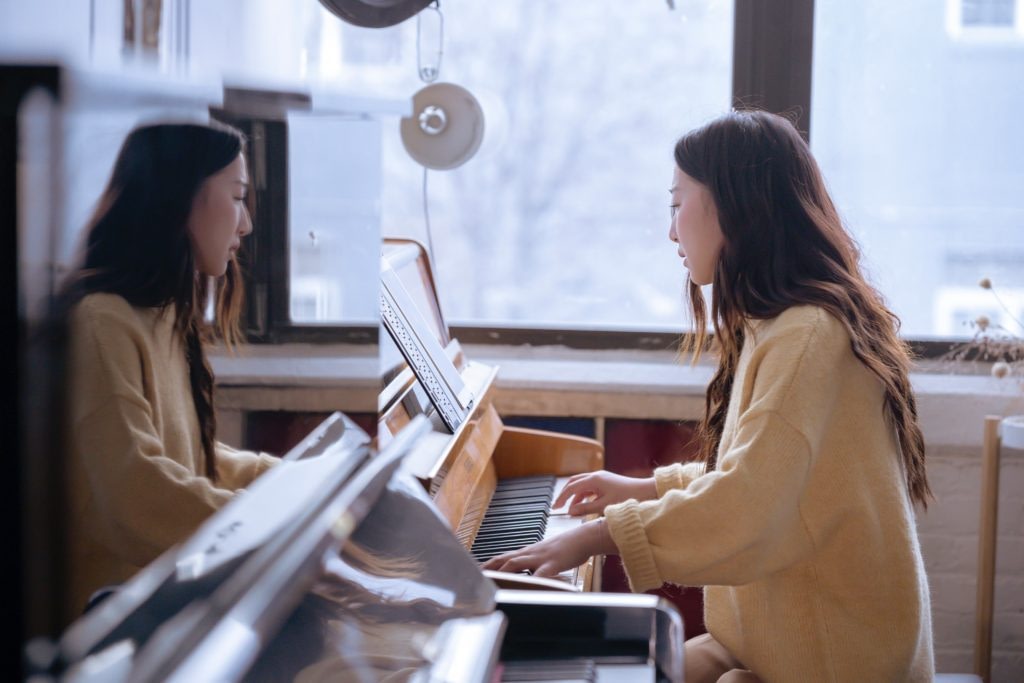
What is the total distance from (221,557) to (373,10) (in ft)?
3.93

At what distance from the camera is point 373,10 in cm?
165

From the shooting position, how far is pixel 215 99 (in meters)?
0.65

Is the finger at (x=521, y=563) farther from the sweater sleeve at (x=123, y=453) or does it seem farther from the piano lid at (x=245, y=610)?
the sweater sleeve at (x=123, y=453)

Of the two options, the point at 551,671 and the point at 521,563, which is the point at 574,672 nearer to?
the point at 551,671

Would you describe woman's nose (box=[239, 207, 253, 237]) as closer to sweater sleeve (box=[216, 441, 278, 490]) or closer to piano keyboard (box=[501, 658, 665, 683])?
sweater sleeve (box=[216, 441, 278, 490])

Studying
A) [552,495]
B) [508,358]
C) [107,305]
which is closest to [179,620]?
[107,305]

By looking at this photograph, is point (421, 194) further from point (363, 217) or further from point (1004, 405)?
point (363, 217)

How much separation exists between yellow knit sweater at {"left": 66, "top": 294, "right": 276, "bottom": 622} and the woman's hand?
2.52 ft

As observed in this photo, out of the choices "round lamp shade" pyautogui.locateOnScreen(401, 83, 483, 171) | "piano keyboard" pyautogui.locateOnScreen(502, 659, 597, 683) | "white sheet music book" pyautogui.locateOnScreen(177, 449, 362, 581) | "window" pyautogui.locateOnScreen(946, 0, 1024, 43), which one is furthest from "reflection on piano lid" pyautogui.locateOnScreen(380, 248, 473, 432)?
"window" pyautogui.locateOnScreen(946, 0, 1024, 43)

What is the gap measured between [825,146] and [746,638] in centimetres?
146

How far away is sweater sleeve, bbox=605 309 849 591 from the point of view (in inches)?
54.9

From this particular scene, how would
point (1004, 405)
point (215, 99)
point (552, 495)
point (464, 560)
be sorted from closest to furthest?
1. point (215, 99)
2. point (464, 560)
3. point (552, 495)
4. point (1004, 405)

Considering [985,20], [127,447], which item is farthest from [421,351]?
[985,20]

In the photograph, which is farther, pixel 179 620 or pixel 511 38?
pixel 511 38
